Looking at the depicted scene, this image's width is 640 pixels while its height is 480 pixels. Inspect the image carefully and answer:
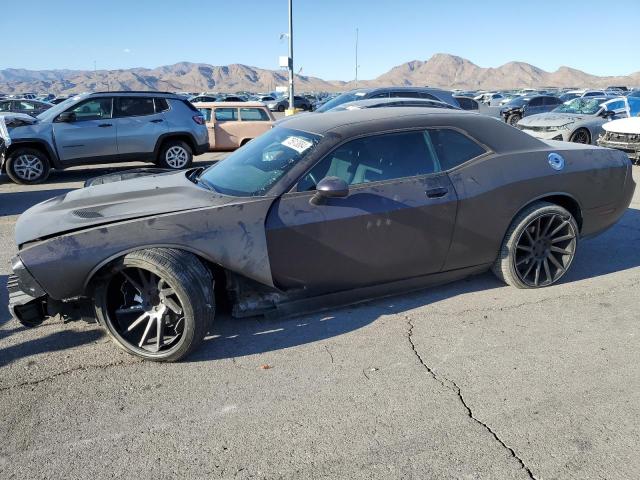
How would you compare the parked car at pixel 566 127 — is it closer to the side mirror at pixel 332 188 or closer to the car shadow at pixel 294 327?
the car shadow at pixel 294 327

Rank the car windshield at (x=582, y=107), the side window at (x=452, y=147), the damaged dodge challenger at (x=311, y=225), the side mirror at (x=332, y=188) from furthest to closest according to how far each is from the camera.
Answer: the car windshield at (x=582, y=107)
the side window at (x=452, y=147)
the side mirror at (x=332, y=188)
the damaged dodge challenger at (x=311, y=225)

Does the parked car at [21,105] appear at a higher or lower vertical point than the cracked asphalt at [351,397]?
higher

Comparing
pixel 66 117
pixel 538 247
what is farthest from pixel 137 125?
pixel 538 247

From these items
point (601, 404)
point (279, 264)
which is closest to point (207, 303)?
point (279, 264)

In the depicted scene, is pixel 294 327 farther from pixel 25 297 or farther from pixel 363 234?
pixel 25 297

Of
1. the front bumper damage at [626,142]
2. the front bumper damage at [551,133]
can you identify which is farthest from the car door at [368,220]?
the front bumper damage at [551,133]

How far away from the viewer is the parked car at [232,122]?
529 inches

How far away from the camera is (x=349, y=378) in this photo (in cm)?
299

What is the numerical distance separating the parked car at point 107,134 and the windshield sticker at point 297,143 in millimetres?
7165

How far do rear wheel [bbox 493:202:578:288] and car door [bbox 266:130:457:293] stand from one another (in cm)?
66

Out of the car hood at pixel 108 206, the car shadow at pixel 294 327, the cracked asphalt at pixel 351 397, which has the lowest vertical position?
the cracked asphalt at pixel 351 397

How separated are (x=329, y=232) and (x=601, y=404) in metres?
1.88

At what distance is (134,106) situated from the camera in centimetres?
1009

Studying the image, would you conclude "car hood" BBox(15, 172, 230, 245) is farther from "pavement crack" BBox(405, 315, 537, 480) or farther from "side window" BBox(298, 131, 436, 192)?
"pavement crack" BBox(405, 315, 537, 480)
